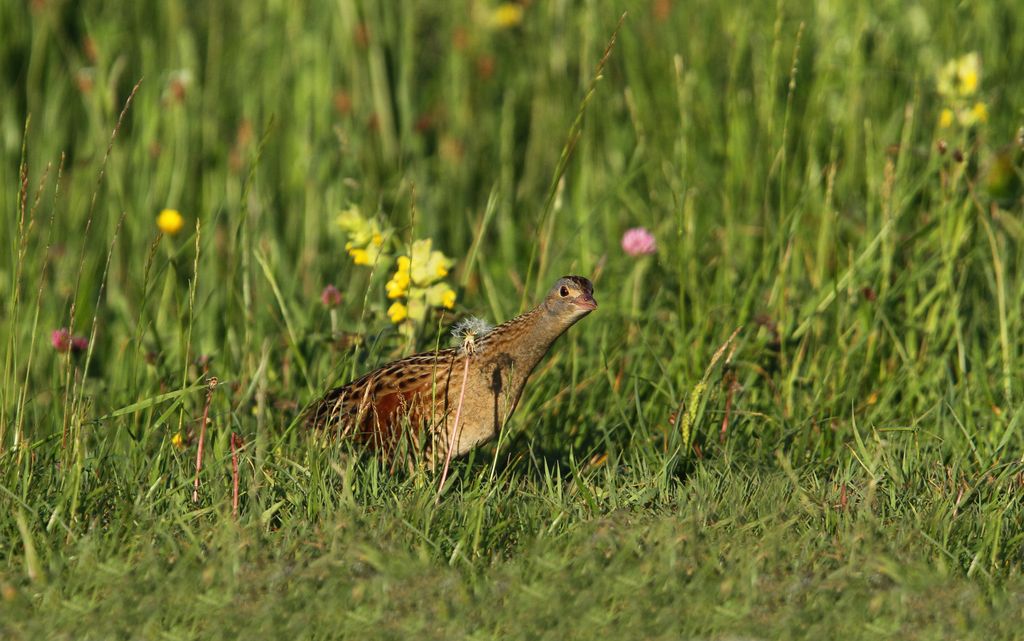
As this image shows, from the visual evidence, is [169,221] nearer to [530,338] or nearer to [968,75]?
[530,338]

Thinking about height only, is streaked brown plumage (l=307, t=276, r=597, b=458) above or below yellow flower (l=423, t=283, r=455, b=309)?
below

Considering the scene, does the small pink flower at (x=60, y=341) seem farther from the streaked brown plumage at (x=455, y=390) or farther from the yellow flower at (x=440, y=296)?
the yellow flower at (x=440, y=296)

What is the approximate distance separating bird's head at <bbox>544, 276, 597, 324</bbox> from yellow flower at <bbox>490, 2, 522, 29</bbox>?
357 cm

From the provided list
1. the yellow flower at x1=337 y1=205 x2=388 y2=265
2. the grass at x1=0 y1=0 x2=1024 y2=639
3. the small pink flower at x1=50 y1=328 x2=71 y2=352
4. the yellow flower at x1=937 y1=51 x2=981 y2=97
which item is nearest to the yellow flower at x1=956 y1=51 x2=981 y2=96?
the yellow flower at x1=937 y1=51 x2=981 y2=97

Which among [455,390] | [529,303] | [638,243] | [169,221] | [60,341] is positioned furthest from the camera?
[169,221]

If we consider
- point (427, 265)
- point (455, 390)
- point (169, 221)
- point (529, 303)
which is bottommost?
point (529, 303)

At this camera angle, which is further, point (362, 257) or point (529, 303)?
point (529, 303)

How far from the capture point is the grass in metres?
3.63

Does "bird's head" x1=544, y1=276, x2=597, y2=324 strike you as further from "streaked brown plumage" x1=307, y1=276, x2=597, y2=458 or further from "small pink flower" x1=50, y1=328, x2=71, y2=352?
"small pink flower" x1=50, y1=328, x2=71, y2=352

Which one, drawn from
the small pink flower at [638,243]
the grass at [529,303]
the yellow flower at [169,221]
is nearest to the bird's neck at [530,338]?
the grass at [529,303]

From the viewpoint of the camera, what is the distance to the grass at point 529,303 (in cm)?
363

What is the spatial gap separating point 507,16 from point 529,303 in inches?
97.7

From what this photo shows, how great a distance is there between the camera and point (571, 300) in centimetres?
456

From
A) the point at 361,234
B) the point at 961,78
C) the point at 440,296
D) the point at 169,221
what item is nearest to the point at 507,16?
the point at 169,221
